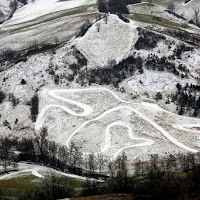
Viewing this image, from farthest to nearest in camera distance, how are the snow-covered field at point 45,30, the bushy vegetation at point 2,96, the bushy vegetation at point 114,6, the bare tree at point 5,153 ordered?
the bushy vegetation at point 114,6 → the snow-covered field at point 45,30 → the bushy vegetation at point 2,96 → the bare tree at point 5,153

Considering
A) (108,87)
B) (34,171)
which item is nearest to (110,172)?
(34,171)

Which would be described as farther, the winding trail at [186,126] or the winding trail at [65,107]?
the winding trail at [65,107]

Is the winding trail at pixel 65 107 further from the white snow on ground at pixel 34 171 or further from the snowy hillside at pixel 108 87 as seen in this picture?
the white snow on ground at pixel 34 171

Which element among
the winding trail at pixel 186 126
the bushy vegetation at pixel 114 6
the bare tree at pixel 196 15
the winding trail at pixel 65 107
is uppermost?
the bushy vegetation at pixel 114 6

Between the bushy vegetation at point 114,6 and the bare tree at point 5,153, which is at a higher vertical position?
the bushy vegetation at point 114,6

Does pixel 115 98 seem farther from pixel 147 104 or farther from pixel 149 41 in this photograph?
pixel 149 41

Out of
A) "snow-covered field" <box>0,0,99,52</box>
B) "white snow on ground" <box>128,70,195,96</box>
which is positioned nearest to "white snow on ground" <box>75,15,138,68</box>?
"snow-covered field" <box>0,0,99,52</box>

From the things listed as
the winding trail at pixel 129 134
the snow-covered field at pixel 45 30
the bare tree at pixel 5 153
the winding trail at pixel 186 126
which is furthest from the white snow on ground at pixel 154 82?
the snow-covered field at pixel 45 30

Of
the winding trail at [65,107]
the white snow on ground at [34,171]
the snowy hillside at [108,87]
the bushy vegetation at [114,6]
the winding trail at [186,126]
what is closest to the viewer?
the white snow on ground at [34,171]

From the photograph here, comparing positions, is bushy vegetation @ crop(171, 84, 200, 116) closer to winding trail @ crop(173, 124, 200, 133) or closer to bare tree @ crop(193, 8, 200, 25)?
winding trail @ crop(173, 124, 200, 133)
